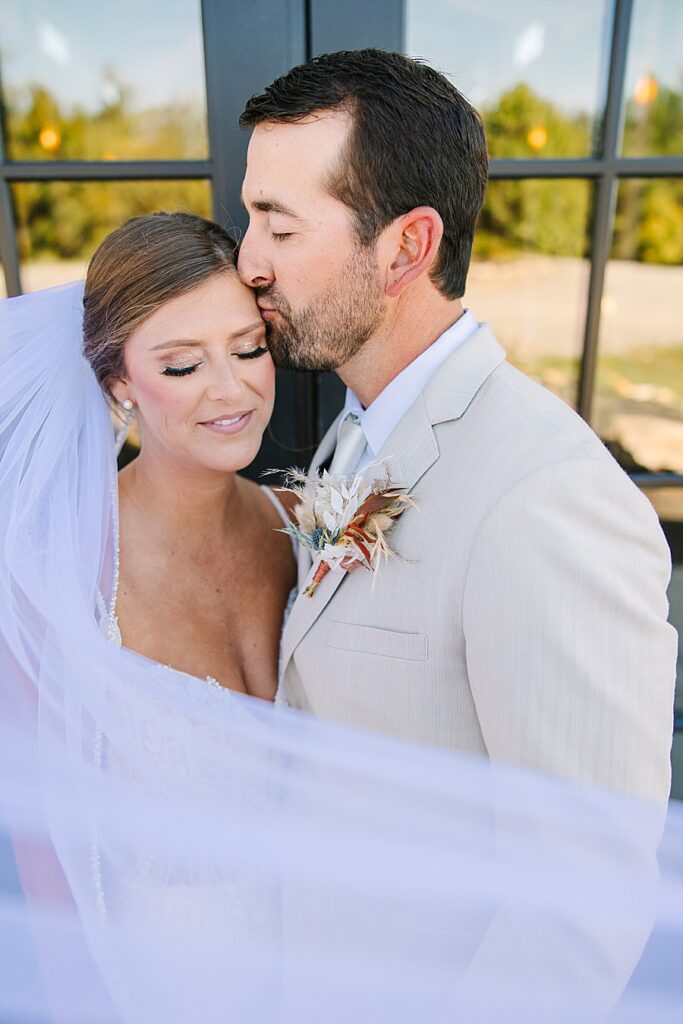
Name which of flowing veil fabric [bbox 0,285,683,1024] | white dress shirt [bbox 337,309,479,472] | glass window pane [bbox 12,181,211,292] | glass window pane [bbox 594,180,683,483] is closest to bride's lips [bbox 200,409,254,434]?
white dress shirt [bbox 337,309,479,472]

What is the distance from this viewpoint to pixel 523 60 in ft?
9.70

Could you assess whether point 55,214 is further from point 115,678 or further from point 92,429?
point 115,678

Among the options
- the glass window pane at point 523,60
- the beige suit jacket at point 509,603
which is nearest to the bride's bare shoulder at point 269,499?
the beige suit jacket at point 509,603

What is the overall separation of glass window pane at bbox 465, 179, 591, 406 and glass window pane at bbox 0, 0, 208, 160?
252 centimetres

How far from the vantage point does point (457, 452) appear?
4.15ft

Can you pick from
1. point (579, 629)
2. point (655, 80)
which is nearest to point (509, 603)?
point (579, 629)

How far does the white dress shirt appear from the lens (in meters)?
1.43

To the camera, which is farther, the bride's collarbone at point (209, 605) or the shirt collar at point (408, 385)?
the bride's collarbone at point (209, 605)

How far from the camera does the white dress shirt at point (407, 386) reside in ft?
4.68

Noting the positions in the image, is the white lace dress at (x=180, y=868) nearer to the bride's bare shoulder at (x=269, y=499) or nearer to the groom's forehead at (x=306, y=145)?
the bride's bare shoulder at (x=269, y=499)

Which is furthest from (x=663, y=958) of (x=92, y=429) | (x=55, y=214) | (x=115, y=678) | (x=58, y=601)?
(x=55, y=214)

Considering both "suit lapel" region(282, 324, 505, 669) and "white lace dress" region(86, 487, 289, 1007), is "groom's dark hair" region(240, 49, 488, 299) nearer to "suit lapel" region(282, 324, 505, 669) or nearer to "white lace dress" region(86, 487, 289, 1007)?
"suit lapel" region(282, 324, 505, 669)

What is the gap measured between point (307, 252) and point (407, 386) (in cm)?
30

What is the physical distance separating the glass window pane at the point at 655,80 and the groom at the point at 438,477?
3.30 ft
